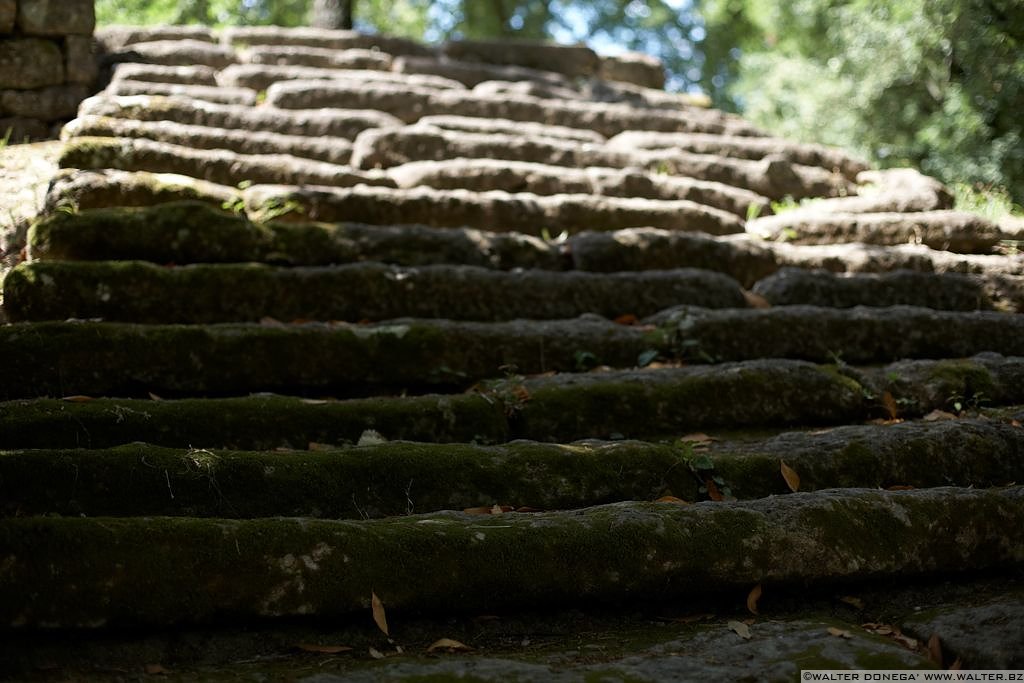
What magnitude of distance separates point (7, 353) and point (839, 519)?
316 centimetres

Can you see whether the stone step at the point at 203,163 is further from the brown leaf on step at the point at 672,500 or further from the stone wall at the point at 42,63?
the brown leaf on step at the point at 672,500

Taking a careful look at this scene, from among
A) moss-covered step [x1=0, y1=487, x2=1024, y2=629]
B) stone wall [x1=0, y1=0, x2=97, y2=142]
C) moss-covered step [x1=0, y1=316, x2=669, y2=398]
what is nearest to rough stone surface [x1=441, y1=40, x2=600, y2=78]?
stone wall [x1=0, y1=0, x2=97, y2=142]

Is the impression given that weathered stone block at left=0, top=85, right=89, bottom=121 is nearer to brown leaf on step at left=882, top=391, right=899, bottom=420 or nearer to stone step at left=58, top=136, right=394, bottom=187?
stone step at left=58, top=136, right=394, bottom=187

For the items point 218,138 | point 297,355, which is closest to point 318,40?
point 218,138

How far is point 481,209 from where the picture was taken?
5.97 meters

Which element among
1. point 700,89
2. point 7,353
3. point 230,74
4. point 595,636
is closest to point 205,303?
point 7,353

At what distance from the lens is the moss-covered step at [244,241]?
4539 millimetres

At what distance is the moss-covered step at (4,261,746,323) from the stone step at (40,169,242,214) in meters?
0.83

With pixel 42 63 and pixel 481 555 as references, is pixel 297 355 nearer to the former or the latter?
pixel 481 555

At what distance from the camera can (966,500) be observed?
9.67ft

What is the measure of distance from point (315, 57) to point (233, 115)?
7.44 ft

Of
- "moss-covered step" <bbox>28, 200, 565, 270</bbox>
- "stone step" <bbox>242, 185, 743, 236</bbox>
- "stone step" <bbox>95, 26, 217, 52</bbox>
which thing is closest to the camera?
"moss-covered step" <bbox>28, 200, 565, 270</bbox>

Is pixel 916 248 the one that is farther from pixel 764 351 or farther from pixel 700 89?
pixel 700 89

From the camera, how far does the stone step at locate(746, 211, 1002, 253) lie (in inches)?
256
